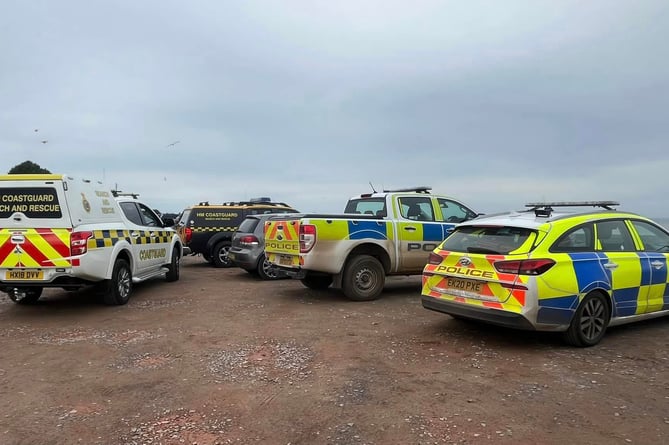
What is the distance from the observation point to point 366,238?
8.27 metres

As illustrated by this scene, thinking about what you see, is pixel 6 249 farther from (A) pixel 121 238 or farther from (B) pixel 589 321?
(B) pixel 589 321

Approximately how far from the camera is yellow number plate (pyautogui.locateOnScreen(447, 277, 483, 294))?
5.39m

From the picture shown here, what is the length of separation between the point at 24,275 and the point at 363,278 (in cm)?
509

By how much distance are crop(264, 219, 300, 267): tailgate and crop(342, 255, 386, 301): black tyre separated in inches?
35.2

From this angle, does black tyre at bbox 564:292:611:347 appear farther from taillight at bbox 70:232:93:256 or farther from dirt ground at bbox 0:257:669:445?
taillight at bbox 70:232:93:256

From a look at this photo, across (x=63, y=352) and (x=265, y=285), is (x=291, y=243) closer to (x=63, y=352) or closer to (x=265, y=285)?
(x=265, y=285)

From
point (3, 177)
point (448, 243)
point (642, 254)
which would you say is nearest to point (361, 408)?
point (448, 243)

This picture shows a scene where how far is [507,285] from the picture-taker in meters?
5.14

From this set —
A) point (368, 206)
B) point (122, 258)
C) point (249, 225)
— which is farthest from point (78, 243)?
point (368, 206)

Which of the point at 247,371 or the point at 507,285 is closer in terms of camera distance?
the point at 247,371

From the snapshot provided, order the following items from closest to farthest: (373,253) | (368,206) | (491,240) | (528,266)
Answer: (528,266) < (491,240) < (373,253) < (368,206)

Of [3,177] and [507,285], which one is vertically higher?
Answer: [3,177]

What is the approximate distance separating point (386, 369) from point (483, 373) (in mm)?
916

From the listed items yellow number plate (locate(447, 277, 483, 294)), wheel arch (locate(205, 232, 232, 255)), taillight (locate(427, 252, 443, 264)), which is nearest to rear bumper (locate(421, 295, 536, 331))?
yellow number plate (locate(447, 277, 483, 294))
